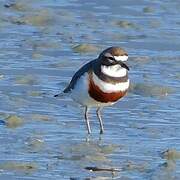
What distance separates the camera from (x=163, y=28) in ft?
47.6

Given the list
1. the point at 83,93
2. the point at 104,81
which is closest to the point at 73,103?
the point at 83,93

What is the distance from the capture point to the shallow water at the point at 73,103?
9617 millimetres

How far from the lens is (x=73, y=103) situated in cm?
1174

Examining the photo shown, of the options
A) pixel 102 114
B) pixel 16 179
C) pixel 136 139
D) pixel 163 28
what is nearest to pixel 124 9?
pixel 163 28

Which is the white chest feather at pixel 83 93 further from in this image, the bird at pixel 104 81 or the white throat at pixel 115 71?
the white throat at pixel 115 71

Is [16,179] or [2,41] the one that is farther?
[2,41]

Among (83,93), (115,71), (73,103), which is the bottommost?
(73,103)

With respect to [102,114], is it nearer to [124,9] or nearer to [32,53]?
[32,53]

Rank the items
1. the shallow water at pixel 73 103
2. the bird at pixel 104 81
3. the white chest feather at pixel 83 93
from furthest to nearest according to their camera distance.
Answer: the white chest feather at pixel 83 93 < the bird at pixel 104 81 < the shallow water at pixel 73 103

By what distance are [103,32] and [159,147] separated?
4513 millimetres

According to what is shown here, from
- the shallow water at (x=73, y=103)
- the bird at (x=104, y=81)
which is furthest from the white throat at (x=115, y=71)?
the shallow water at (x=73, y=103)

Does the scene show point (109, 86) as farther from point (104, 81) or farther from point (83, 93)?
point (83, 93)

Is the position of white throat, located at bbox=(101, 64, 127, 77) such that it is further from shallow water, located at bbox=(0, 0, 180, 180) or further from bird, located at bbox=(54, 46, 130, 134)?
shallow water, located at bbox=(0, 0, 180, 180)

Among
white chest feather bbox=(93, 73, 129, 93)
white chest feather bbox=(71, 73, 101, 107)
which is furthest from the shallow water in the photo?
white chest feather bbox=(93, 73, 129, 93)
